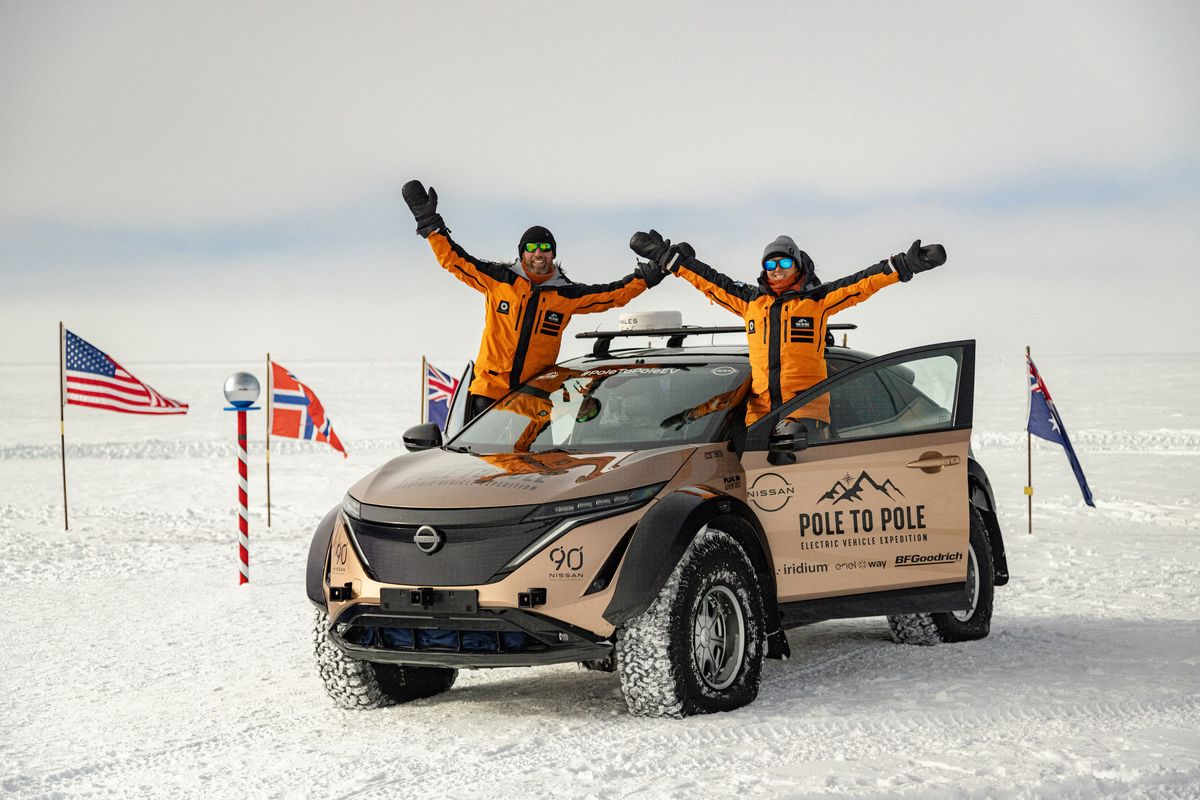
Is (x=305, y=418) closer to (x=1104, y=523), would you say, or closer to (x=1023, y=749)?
(x=1104, y=523)

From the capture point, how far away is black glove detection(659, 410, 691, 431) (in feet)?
22.4

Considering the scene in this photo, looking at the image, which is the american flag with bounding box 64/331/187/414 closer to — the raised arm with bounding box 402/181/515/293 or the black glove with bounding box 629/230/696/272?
the raised arm with bounding box 402/181/515/293

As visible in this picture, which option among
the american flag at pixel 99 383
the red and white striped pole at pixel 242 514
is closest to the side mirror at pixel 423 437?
the red and white striped pole at pixel 242 514

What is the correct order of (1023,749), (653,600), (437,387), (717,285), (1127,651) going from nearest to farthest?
(1023,749) → (653,600) → (1127,651) → (717,285) → (437,387)

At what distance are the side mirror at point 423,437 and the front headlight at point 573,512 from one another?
Answer: 1.47 m

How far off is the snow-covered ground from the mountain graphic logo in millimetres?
940

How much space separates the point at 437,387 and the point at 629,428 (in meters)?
12.5

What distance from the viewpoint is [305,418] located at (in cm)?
1672

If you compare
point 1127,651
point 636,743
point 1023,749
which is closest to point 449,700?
point 636,743

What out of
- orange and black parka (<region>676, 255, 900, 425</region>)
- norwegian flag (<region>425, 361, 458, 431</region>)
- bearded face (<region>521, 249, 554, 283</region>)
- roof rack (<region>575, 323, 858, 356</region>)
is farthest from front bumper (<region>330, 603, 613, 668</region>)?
norwegian flag (<region>425, 361, 458, 431</region>)

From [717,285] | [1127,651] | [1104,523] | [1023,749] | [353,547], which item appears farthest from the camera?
[1104,523]

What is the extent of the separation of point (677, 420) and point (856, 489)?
37.8 inches

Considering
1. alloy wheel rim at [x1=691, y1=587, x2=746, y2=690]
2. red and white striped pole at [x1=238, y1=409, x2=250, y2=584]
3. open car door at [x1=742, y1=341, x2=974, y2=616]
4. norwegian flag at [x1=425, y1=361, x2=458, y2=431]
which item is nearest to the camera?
alloy wheel rim at [x1=691, y1=587, x2=746, y2=690]

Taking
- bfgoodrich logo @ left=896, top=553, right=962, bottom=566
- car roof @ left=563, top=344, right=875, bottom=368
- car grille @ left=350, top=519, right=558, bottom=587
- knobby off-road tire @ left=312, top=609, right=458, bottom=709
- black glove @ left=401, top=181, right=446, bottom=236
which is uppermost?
black glove @ left=401, top=181, right=446, bottom=236
